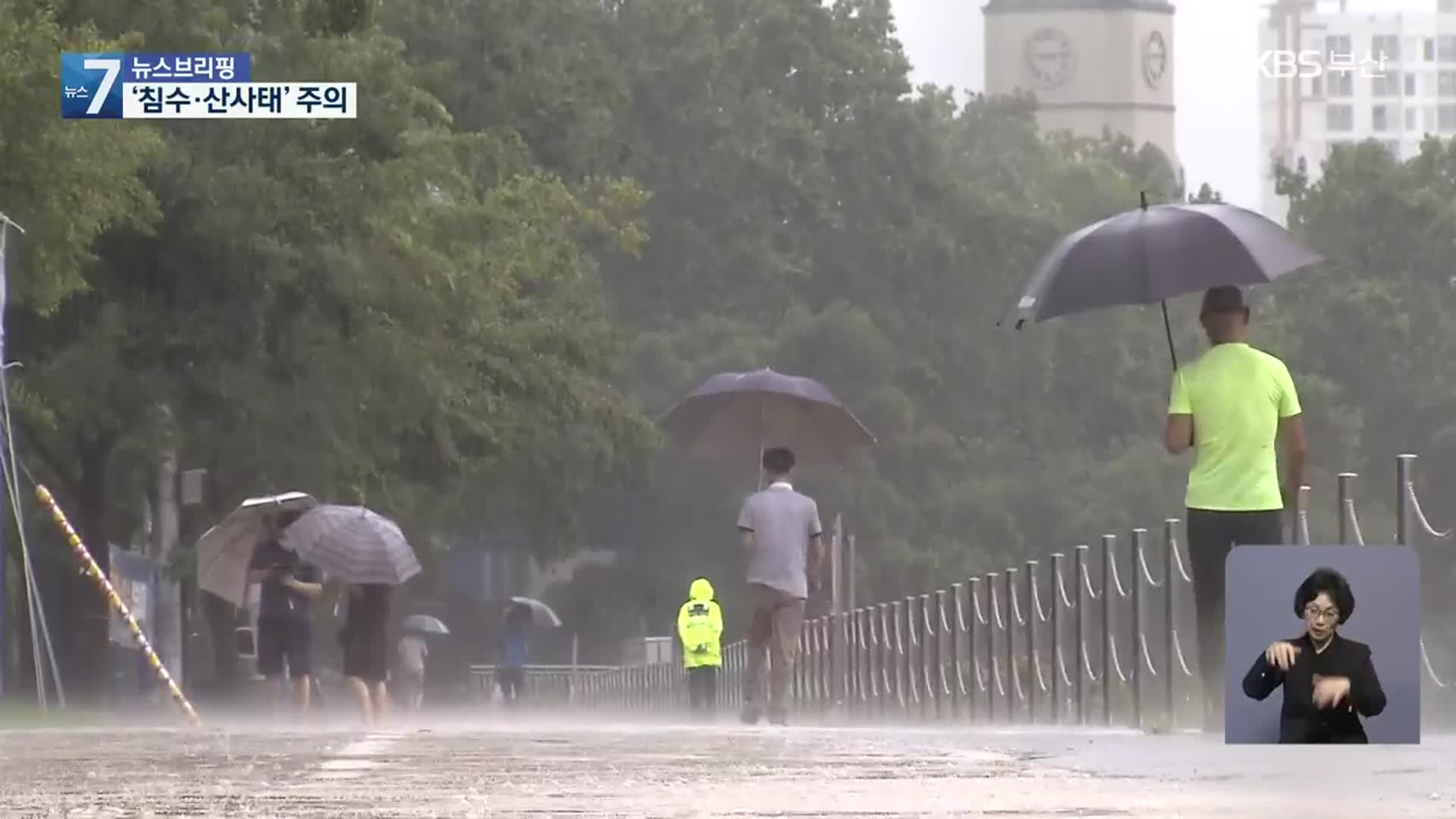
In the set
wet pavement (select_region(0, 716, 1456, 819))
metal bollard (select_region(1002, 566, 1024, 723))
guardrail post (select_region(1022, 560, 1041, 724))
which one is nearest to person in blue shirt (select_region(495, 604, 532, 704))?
metal bollard (select_region(1002, 566, 1024, 723))

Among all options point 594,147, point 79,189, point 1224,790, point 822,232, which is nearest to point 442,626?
point 822,232

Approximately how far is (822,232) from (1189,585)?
5862 centimetres

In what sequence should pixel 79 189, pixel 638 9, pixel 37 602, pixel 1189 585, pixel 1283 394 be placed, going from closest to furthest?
pixel 1283 394
pixel 1189 585
pixel 37 602
pixel 79 189
pixel 638 9

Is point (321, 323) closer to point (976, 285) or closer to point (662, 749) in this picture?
point (662, 749)

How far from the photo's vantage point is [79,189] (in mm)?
27938

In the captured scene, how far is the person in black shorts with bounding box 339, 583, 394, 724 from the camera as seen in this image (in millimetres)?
25389

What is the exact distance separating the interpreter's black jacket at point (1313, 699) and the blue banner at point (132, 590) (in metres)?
17.0

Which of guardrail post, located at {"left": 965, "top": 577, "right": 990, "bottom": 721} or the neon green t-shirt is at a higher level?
the neon green t-shirt

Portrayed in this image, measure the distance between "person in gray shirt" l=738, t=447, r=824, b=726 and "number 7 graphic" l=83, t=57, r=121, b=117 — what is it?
915 cm

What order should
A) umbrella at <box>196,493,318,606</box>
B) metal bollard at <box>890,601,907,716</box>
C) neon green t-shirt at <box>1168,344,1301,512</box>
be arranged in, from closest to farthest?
neon green t-shirt at <box>1168,344,1301,512</box>
metal bollard at <box>890,601,907,716</box>
umbrella at <box>196,493,318,606</box>

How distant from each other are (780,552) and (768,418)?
32.2ft

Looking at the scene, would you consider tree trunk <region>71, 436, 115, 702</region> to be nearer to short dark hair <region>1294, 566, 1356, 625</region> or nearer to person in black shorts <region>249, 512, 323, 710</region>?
person in black shorts <region>249, 512, 323, 710</region>
